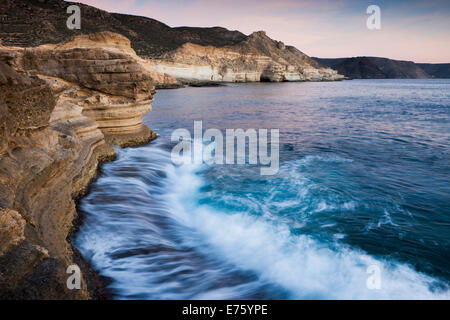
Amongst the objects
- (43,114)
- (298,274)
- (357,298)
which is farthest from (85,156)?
(357,298)

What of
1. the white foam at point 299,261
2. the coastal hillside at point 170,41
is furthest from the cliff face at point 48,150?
the coastal hillside at point 170,41

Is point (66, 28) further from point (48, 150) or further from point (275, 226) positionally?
point (275, 226)

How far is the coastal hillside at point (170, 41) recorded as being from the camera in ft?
144

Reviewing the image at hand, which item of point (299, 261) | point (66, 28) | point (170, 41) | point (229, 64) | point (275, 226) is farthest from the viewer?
point (170, 41)

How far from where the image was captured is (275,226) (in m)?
5.67

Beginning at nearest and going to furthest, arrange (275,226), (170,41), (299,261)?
(299,261) → (275,226) → (170,41)

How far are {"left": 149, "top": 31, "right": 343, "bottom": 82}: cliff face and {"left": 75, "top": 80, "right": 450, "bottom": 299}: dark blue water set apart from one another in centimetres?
5553

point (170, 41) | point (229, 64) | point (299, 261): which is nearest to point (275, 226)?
point (299, 261)

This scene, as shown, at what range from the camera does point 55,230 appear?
3.57 m

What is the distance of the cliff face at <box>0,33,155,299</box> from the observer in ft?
7.84

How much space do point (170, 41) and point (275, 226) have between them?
88360 millimetres

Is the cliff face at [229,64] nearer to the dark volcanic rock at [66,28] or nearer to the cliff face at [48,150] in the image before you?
the dark volcanic rock at [66,28]

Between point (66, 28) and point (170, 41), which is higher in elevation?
point (170, 41)

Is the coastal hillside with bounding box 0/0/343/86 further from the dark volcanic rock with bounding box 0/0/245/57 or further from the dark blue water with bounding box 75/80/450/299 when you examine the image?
the dark blue water with bounding box 75/80/450/299
